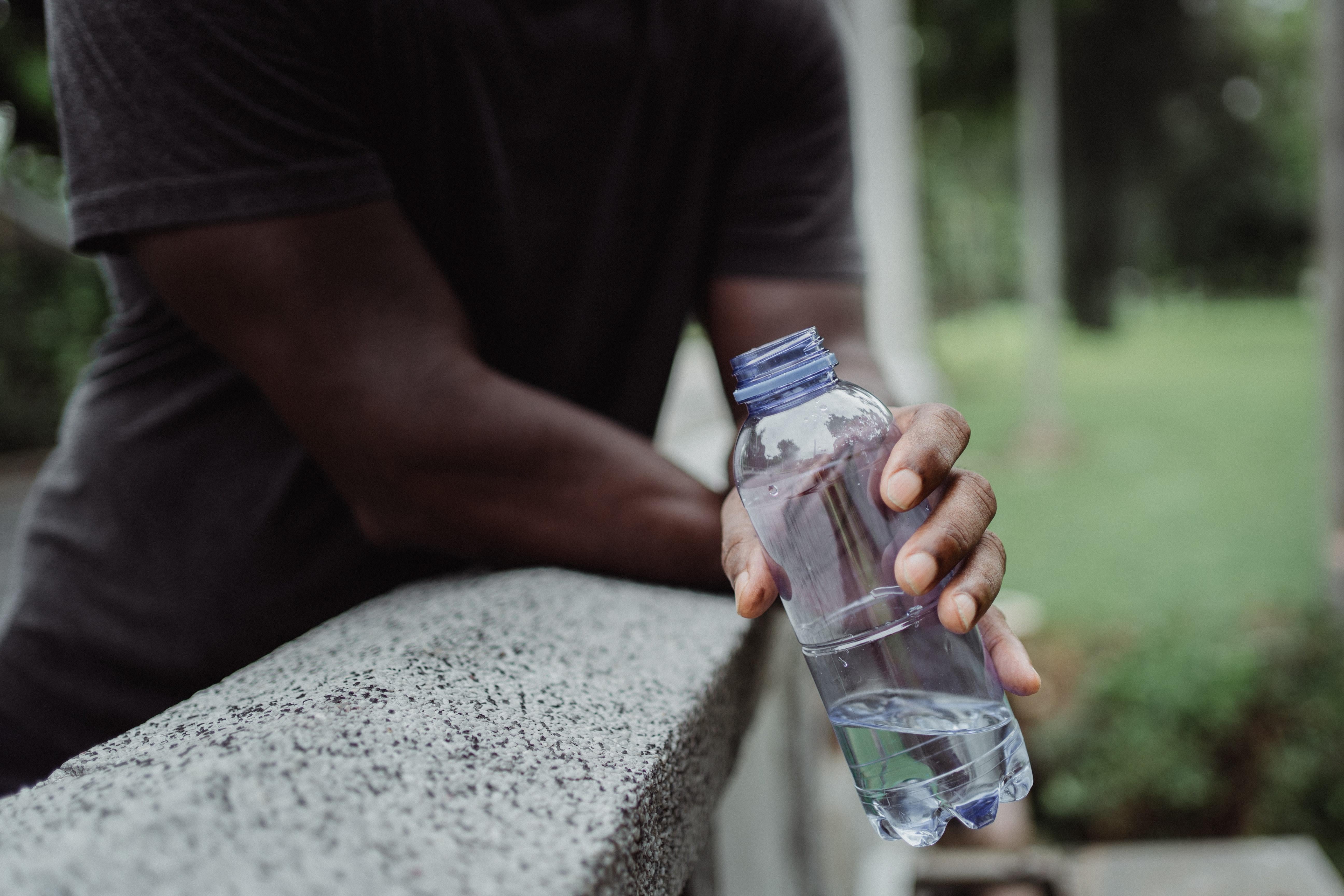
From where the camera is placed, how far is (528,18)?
5.23 feet

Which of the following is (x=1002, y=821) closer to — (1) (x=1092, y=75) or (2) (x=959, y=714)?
(2) (x=959, y=714)

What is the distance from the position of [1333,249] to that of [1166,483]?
19.1 ft

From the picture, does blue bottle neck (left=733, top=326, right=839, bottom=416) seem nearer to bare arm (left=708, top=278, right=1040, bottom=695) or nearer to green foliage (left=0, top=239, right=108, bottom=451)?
bare arm (left=708, top=278, right=1040, bottom=695)

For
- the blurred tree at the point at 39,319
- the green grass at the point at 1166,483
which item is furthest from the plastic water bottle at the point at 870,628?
the blurred tree at the point at 39,319

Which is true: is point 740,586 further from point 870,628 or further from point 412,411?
point 412,411

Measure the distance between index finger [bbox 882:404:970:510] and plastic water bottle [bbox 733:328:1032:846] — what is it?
126 millimetres

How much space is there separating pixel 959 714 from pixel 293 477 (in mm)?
1026

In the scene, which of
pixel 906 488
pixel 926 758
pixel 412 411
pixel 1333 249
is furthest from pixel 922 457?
pixel 1333 249

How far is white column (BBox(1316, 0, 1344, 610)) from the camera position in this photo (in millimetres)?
6293

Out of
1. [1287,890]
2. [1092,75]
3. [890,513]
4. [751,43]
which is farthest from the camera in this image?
[1092,75]

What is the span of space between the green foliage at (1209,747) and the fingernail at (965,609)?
226 inches

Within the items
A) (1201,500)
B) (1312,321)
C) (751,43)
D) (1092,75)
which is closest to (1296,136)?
(1312,321)

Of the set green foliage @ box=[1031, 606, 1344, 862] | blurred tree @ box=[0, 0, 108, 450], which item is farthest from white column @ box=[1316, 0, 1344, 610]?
blurred tree @ box=[0, 0, 108, 450]

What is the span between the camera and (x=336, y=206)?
1340 millimetres
